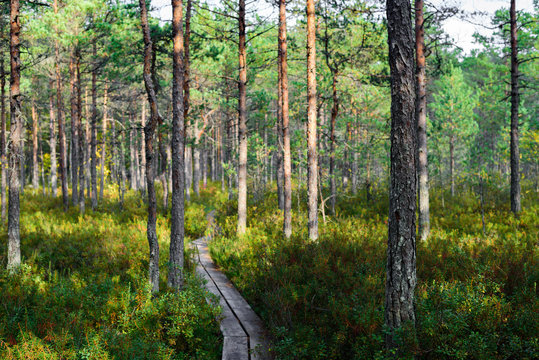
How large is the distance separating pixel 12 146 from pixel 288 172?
8.43 meters

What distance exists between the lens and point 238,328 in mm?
6398

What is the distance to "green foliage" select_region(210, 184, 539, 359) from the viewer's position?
415 centimetres

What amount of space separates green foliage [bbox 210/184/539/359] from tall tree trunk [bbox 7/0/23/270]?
→ 19.3ft

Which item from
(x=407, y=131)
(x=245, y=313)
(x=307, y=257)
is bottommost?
(x=245, y=313)

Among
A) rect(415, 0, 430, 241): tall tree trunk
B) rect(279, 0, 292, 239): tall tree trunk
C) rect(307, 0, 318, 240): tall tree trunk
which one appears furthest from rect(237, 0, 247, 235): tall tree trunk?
rect(415, 0, 430, 241): tall tree trunk

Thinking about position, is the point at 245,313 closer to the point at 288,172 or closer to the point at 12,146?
the point at 288,172

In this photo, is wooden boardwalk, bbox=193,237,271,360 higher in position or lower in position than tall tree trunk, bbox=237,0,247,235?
lower

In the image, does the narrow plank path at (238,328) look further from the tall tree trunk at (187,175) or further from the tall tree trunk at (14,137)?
the tall tree trunk at (187,175)

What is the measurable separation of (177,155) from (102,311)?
3.42 metres

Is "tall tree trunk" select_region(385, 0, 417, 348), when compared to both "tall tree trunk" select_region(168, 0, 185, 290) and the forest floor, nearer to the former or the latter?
the forest floor

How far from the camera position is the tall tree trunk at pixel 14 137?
953 centimetres

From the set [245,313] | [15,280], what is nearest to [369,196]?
[245,313]

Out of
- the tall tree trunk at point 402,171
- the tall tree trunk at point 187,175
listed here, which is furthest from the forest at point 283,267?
the tall tree trunk at point 187,175

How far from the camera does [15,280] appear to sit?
8523 millimetres
